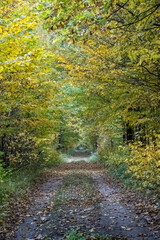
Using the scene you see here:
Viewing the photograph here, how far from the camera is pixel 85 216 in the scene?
709 centimetres

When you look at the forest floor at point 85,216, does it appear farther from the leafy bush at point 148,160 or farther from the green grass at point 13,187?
the leafy bush at point 148,160

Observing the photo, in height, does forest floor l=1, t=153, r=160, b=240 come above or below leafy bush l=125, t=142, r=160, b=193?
below

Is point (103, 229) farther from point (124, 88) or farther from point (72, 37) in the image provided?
point (124, 88)

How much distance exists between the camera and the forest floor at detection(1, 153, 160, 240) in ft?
19.1

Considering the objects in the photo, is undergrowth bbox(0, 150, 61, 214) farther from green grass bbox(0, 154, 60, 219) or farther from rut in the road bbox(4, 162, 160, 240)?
rut in the road bbox(4, 162, 160, 240)

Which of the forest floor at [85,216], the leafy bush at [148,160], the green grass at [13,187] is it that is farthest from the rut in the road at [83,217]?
the leafy bush at [148,160]

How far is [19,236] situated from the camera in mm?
5891

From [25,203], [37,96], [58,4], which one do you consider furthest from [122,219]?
[37,96]

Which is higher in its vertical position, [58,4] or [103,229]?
[58,4]

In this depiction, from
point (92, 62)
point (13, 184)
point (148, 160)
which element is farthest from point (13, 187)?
point (92, 62)

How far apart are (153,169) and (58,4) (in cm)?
616

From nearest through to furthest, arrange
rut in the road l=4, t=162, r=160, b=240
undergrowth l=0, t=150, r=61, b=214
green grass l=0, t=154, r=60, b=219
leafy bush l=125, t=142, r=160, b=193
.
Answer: rut in the road l=4, t=162, r=160, b=240
leafy bush l=125, t=142, r=160, b=193
green grass l=0, t=154, r=60, b=219
undergrowth l=0, t=150, r=61, b=214

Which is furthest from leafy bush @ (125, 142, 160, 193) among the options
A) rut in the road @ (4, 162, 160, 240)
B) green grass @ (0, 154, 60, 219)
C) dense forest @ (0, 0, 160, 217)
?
green grass @ (0, 154, 60, 219)

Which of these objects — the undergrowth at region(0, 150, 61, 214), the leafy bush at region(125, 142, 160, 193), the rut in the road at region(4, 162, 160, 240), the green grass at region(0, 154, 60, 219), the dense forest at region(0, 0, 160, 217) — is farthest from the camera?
the undergrowth at region(0, 150, 61, 214)
